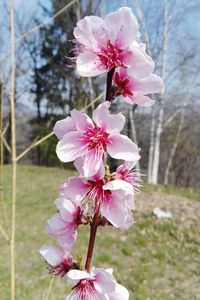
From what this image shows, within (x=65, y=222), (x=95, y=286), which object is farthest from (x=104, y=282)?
(x=65, y=222)

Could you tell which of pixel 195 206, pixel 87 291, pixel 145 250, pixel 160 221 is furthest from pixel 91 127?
pixel 195 206

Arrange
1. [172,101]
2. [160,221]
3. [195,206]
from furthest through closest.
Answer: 1. [172,101]
2. [195,206]
3. [160,221]

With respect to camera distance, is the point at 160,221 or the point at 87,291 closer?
the point at 87,291

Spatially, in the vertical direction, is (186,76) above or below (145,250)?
above

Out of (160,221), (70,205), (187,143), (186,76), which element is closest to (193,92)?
(186,76)

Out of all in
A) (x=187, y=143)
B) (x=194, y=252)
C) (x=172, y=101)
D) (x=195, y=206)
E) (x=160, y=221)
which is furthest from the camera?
(x=187, y=143)

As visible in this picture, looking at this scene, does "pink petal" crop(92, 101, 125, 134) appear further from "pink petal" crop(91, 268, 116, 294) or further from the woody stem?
"pink petal" crop(91, 268, 116, 294)

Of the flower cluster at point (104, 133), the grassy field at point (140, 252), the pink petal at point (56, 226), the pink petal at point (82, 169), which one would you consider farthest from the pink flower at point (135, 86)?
the grassy field at point (140, 252)

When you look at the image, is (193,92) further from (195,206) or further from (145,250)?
(145,250)
